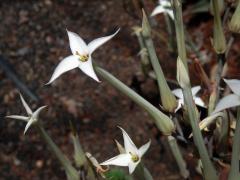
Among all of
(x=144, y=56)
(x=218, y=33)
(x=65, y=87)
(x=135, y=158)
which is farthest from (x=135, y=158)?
(x=65, y=87)

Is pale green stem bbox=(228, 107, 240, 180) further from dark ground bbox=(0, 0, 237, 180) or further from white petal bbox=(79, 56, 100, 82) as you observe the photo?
dark ground bbox=(0, 0, 237, 180)

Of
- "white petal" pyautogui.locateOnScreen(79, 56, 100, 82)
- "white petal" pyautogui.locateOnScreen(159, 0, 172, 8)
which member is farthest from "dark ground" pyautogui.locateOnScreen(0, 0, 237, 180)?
"white petal" pyautogui.locateOnScreen(79, 56, 100, 82)

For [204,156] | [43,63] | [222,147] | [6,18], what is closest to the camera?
[204,156]

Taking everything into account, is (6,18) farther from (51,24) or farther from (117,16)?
(117,16)

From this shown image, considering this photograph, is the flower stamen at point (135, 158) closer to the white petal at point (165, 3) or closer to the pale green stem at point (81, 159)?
the pale green stem at point (81, 159)

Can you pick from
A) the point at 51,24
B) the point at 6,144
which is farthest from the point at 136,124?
the point at 51,24

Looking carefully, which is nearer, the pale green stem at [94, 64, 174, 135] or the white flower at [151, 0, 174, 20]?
the pale green stem at [94, 64, 174, 135]

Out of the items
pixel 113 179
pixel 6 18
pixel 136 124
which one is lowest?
pixel 136 124
